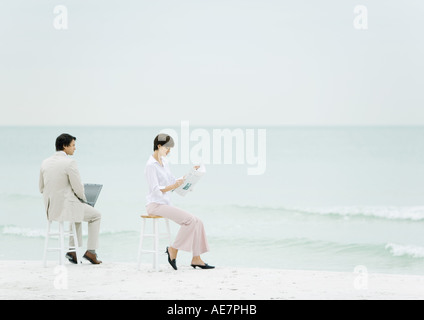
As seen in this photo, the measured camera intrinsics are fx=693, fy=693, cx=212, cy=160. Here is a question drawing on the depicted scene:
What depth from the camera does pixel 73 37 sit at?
2592 centimetres

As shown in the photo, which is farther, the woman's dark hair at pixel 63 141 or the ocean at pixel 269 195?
the ocean at pixel 269 195

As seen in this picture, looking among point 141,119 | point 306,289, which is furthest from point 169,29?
point 306,289

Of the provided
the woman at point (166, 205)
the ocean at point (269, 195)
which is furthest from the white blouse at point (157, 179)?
the ocean at point (269, 195)

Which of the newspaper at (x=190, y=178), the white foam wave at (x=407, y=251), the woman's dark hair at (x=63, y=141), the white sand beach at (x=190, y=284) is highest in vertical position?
the woman's dark hair at (x=63, y=141)

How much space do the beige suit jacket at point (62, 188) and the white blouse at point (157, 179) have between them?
64 cm

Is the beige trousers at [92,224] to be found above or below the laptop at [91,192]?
below

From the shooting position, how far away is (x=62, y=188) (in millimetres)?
6023

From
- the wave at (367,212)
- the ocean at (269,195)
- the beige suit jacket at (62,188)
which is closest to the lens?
the beige suit jacket at (62,188)

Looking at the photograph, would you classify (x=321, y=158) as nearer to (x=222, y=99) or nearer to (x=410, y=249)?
(x=222, y=99)

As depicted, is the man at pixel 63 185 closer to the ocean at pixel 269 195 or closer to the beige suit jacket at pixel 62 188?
the beige suit jacket at pixel 62 188

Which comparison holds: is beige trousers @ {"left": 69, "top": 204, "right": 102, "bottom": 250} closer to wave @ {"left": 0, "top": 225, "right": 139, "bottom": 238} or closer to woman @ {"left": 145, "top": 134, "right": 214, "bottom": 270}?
woman @ {"left": 145, "top": 134, "right": 214, "bottom": 270}

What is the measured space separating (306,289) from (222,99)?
22.3m

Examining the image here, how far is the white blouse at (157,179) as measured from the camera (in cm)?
584
